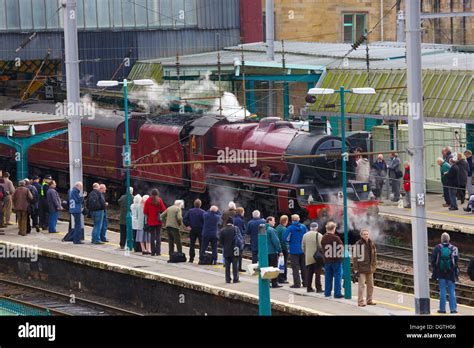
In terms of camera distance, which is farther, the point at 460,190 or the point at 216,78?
the point at 216,78

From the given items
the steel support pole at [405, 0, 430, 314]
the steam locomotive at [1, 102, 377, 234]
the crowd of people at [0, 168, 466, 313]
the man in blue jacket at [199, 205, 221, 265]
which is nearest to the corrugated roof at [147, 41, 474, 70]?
the crowd of people at [0, 168, 466, 313]

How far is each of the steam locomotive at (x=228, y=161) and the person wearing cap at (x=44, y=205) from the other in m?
2.49

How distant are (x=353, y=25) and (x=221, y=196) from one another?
3043 cm

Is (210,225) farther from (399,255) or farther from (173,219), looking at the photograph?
(399,255)

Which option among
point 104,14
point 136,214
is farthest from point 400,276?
point 104,14

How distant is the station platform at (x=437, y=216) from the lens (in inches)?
1180

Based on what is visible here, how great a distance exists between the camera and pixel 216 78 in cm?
4347

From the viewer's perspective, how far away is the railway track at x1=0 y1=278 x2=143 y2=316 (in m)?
24.7

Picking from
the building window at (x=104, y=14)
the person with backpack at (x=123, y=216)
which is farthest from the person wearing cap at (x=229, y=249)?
the building window at (x=104, y=14)

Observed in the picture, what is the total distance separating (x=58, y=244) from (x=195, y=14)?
23001mm

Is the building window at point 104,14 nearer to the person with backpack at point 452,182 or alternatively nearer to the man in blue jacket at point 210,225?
the person with backpack at point 452,182

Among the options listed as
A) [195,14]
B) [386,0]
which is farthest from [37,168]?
[386,0]
